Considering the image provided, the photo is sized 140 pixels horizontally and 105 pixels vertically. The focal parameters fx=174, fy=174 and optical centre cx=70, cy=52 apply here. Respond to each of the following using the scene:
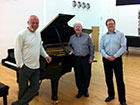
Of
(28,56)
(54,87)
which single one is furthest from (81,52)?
(28,56)

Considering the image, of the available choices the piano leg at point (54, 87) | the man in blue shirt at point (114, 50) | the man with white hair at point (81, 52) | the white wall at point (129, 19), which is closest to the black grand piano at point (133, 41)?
the white wall at point (129, 19)

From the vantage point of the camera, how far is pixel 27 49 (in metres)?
2.38

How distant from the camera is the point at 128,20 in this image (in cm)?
957

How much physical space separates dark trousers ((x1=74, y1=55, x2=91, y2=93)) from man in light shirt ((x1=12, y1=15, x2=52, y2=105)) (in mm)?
1041

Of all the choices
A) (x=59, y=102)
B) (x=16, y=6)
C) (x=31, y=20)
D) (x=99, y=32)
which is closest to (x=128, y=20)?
(x=99, y=32)

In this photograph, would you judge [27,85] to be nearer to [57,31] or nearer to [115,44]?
[57,31]

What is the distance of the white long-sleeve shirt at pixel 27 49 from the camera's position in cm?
234

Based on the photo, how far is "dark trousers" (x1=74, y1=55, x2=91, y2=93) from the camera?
132 inches

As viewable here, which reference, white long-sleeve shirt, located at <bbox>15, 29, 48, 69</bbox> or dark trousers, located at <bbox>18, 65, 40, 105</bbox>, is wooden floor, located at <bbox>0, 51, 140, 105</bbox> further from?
white long-sleeve shirt, located at <bbox>15, 29, 48, 69</bbox>

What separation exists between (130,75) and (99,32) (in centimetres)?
503

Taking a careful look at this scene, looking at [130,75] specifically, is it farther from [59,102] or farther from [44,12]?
[44,12]

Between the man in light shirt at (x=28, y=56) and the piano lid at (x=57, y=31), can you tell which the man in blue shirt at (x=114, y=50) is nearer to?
the piano lid at (x=57, y=31)

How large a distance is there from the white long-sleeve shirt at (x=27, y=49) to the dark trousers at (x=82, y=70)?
3.60 ft

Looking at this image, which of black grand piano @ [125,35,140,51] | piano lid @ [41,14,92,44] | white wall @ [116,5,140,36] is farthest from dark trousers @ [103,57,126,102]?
white wall @ [116,5,140,36]
